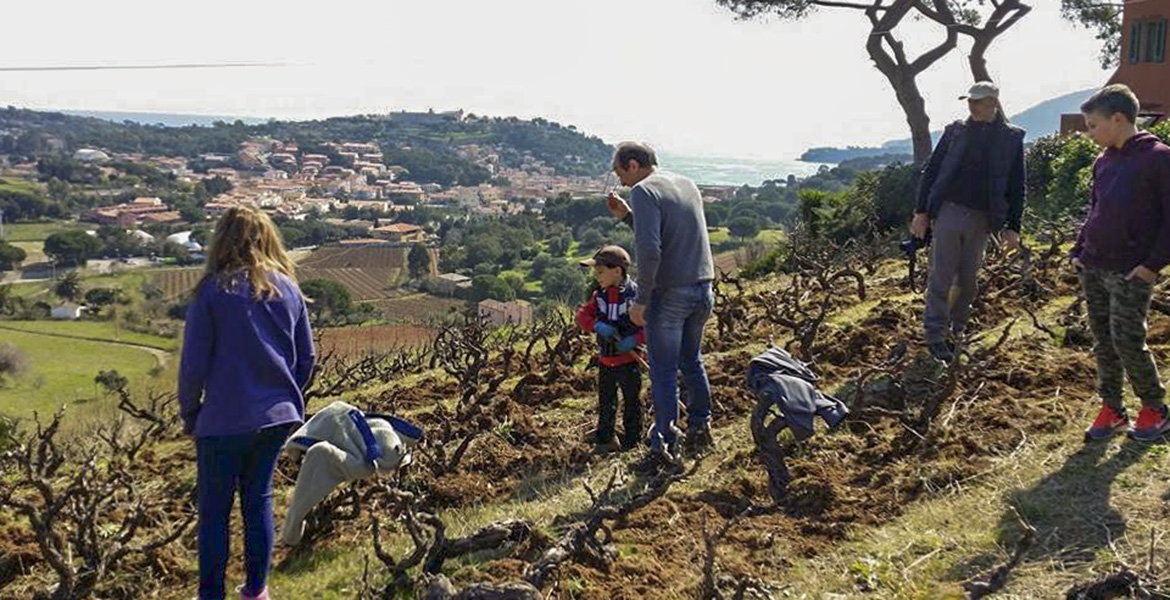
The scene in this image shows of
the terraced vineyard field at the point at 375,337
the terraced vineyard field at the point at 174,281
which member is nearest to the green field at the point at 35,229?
the terraced vineyard field at the point at 174,281

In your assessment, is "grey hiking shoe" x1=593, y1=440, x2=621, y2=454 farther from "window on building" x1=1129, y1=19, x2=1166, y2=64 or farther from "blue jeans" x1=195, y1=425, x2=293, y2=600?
"window on building" x1=1129, y1=19, x2=1166, y2=64

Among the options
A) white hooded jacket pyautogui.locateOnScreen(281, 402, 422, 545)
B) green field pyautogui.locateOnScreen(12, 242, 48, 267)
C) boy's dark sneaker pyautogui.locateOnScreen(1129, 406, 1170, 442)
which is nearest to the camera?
white hooded jacket pyautogui.locateOnScreen(281, 402, 422, 545)

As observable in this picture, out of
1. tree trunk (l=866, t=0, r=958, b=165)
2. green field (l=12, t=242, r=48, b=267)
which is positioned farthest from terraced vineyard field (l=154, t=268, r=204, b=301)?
tree trunk (l=866, t=0, r=958, b=165)

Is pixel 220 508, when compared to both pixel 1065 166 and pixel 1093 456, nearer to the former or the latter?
pixel 1093 456

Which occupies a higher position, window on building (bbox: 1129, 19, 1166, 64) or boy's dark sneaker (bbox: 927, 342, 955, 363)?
window on building (bbox: 1129, 19, 1166, 64)

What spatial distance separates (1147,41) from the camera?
21.9 meters

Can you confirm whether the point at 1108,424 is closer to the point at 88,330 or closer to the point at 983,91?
the point at 983,91

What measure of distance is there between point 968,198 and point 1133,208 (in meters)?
1.45

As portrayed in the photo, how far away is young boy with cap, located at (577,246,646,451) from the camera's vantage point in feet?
14.4

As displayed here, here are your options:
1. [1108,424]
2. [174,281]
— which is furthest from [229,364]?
[174,281]

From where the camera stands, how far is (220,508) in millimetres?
2953

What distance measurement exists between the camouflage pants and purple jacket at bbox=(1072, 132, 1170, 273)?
8cm

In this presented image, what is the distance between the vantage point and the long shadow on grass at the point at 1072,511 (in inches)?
122

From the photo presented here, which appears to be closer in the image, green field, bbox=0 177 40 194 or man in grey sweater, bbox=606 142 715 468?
man in grey sweater, bbox=606 142 715 468
